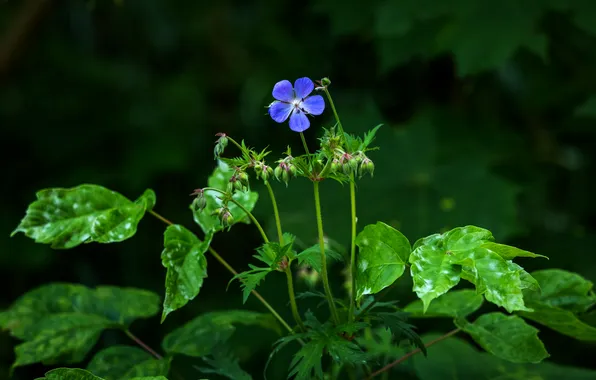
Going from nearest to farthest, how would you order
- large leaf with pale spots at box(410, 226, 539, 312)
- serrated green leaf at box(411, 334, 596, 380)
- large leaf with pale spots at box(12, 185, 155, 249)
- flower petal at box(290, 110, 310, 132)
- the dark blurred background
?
large leaf with pale spots at box(410, 226, 539, 312) → flower petal at box(290, 110, 310, 132) → large leaf with pale spots at box(12, 185, 155, 249) → serrated green leaf at box(411, 334, 596, 380) → the dark blurred background

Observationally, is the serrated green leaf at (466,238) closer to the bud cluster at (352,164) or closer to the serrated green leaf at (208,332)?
the bud cluster at (352,164)

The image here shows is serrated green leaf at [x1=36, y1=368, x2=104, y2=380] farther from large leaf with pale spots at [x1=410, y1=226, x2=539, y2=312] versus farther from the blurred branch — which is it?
the blurred branch

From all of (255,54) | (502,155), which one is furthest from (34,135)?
(502,155)

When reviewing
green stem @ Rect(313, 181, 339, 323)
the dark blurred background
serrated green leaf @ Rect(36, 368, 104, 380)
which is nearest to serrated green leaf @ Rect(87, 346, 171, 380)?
serrated green leaf @ Rect(36, 368, 104, 380)

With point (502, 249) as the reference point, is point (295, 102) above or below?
above

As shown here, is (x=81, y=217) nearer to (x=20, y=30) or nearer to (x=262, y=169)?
(x=262, y=169)

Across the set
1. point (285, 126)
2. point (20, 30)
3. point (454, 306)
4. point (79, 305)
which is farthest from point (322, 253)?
point (20, 30)
